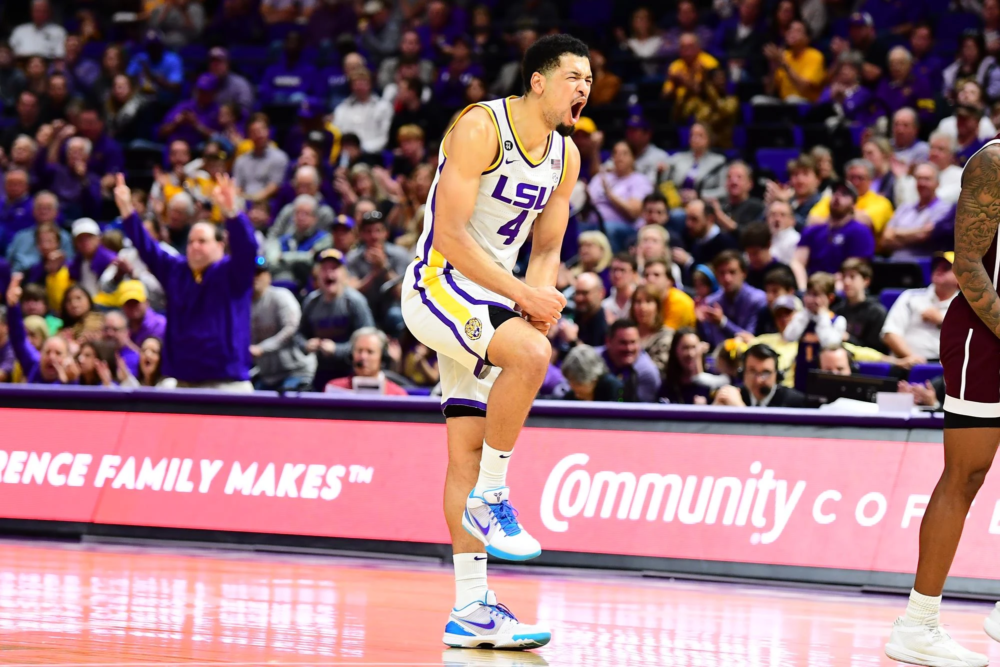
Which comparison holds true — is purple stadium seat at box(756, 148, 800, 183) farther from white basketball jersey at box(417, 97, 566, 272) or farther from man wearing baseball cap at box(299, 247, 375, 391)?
white basketball jersey at box(417, 97, 566, 272)

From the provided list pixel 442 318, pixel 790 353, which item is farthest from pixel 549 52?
pixel 790 353

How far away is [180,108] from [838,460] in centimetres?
1199

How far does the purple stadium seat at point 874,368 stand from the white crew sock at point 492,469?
5.48 meters

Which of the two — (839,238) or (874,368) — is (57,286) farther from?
(874,368)

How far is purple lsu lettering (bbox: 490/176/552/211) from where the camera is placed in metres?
5.42

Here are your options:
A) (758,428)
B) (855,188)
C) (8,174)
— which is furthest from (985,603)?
(8,174)

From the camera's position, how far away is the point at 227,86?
57.8 feet

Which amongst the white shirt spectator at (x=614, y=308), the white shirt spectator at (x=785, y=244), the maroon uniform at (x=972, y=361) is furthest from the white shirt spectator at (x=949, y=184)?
the maroon uniform at (x=972, y=361)

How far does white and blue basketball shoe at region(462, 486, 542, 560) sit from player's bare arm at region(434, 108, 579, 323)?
72 cm

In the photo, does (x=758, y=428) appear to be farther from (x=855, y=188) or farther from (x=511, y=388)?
(x=855, y=188)

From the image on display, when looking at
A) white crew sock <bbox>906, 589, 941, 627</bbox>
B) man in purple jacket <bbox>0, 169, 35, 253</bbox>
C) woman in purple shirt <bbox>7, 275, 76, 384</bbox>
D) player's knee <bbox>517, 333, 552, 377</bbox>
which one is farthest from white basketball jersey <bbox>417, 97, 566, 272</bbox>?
man in purple jacket <bbox>0, 169, 35, 253</bbox>

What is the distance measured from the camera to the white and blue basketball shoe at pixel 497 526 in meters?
5.08

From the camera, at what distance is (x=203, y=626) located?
557 cm

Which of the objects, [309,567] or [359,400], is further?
[359,400]
